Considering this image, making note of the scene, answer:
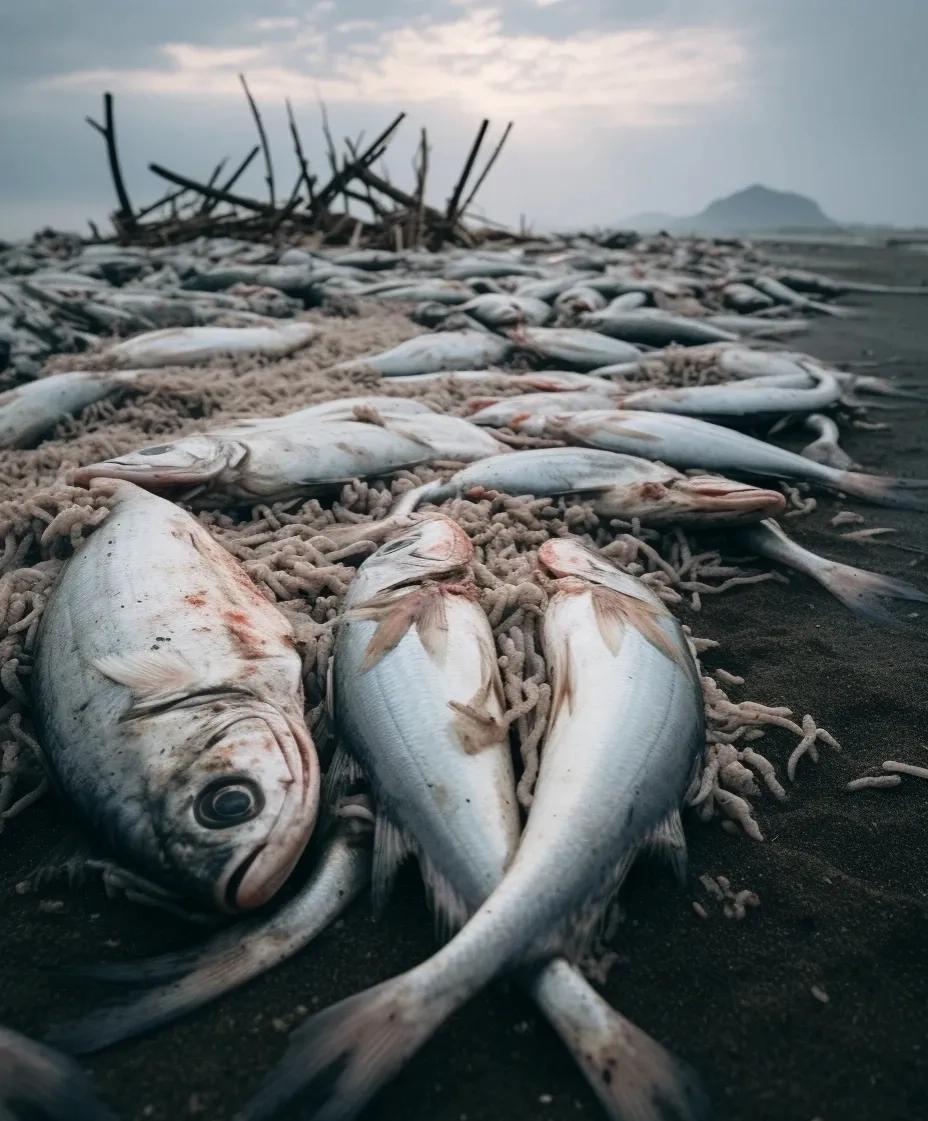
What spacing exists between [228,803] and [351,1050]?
0.66 m

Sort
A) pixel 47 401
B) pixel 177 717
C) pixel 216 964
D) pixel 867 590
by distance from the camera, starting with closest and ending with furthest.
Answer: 1. pixel 216 964
2. pixel 177 717
3. pixel 867 590
4. pixel 47 401

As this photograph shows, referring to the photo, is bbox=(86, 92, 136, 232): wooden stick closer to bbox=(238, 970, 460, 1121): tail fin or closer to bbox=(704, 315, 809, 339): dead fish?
bbox=(704, 315, 809, 339): dead fish

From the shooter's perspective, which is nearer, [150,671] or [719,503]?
Result: [150,671]

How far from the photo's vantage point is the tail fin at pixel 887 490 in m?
4.16

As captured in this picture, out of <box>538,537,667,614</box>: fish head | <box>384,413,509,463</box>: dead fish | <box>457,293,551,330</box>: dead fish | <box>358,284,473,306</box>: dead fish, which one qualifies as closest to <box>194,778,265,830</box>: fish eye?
<box>538,537,667,614</box>: fish head

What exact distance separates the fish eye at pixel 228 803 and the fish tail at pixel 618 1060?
77 cm

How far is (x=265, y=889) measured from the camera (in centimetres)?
184

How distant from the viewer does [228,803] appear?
1.91m

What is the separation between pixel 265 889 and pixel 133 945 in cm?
35

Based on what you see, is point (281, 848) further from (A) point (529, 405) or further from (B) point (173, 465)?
(A) point (529, 405)

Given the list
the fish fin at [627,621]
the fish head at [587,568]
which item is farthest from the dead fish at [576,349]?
the fish fin at [627,621]

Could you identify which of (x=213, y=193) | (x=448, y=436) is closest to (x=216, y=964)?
(x=448, y=436)

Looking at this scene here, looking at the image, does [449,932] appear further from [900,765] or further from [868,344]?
[868,344]

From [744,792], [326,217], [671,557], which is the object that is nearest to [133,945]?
[744,792]
